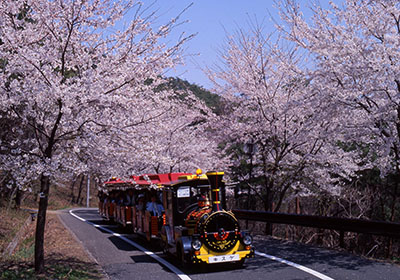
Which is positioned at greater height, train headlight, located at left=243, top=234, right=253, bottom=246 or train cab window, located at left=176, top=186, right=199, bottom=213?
train cab window, located at left=176, top=186, right=199, bottom=213

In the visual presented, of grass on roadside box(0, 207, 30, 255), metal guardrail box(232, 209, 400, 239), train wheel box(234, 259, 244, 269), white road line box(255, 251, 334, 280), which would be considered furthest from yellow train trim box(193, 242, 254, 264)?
grass on roadside box(0, 207, 30, 255)

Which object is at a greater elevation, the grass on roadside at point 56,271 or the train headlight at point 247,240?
the train headlight at point 247,240

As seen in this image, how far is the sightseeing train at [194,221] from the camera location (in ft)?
29.5

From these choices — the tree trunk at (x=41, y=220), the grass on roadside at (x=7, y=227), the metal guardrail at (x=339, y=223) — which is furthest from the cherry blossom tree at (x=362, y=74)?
the grass on roadside at (x=7, y=227)

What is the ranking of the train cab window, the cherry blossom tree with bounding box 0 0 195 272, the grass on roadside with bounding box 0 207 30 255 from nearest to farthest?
the cherry blossom tree with bounding box 0 0 195 272, the train cab window, the grass on roadside with bounding box 0 207 30 255

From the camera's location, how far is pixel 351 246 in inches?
741

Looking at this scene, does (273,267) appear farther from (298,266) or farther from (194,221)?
(194,221)

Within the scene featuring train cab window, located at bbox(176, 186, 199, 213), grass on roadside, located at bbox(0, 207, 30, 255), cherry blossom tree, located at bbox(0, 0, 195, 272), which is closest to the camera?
cherry blossom tree, located at bbox(0, 0, 195, 272)

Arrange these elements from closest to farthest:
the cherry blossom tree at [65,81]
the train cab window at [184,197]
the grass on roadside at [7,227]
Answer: the cherry blossom tree at [65,81], the train cab window at [184,197], the grass on roadside at [7,227]

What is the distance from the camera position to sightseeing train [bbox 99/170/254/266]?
898cm

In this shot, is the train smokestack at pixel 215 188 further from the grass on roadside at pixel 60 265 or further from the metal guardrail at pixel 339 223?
the metal guardrail at pixel 339 223

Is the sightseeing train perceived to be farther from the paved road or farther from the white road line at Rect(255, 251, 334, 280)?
the white road line at Rect(255, 251, 334, 280)

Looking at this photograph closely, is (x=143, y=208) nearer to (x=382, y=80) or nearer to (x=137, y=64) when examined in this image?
(x=137, y=64)

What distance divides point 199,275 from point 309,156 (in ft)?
26.7
